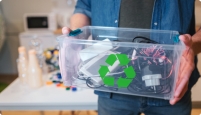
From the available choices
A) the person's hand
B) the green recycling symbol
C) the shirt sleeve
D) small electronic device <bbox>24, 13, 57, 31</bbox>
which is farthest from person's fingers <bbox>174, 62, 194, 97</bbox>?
small electronic device <bbox>24, 13, 57, 31</bbox>

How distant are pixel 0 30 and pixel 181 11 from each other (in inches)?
88.2

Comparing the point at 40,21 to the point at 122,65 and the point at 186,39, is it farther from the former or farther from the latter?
the point at 186,39

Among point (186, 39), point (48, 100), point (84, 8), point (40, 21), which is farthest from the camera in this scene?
point (40, 21)

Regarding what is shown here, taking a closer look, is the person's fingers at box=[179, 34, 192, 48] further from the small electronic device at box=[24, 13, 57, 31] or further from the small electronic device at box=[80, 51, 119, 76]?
the small electronic device at box=[24, 13, 57, 31]

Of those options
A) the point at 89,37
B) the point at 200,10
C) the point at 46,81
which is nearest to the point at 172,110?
the point at 89,37

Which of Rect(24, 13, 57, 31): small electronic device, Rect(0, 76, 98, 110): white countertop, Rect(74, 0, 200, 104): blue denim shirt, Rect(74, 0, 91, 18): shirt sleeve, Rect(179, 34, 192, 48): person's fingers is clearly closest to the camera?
Rect(179, 34, 192, 48): person's fingers

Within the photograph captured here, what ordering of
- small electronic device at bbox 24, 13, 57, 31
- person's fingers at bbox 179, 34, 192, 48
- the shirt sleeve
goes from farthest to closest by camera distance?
small electronic device at bbox 24, 13, 57, 31, the shirt sleeve, person's fingers at bbox 179, 34, 192, 48

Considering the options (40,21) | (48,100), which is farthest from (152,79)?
(40,21)

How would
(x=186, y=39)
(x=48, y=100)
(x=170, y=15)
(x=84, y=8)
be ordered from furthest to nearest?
(x=48, y=100) < (x=84, y=8) < (x=170, y=15) < (x=186, y=39)

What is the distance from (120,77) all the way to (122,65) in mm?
37

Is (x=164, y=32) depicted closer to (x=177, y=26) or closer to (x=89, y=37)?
(x=177, y=26)

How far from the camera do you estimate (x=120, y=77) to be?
1.98 ft

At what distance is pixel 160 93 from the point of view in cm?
62

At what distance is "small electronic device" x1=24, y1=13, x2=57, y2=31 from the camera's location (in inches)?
92.8
